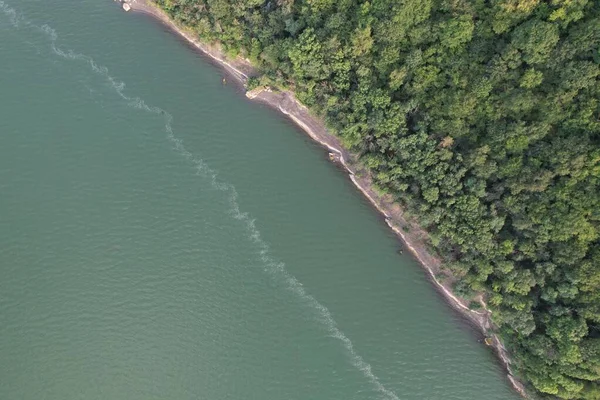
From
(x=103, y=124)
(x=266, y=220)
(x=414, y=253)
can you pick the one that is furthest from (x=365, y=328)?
(x=103, y=124)

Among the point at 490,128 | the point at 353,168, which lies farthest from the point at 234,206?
the point at 490,128

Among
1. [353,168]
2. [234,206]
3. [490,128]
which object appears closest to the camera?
[490,128]

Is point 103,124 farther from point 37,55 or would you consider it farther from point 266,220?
point 266,220

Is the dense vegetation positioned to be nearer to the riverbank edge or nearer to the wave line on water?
the riverbank edge

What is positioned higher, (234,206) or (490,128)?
(490,128)

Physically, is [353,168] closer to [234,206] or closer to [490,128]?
[234,206]

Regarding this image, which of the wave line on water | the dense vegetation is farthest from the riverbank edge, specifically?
the wave line on water
